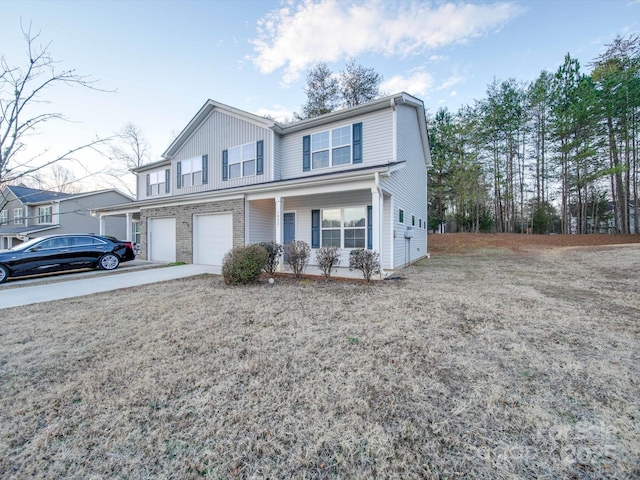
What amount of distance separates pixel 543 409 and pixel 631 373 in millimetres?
1391

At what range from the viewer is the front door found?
10.9m

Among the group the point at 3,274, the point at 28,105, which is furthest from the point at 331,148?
the point at 3,274

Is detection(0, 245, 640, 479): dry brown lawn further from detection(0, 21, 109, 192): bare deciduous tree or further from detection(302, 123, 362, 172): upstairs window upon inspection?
detection(302, 123, 362, 172): upstairs window

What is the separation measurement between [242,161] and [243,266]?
6.64 m

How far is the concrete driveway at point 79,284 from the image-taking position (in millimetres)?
5988

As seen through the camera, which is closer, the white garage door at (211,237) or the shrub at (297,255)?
the shrub at (297,255)

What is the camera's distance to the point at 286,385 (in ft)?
8.07

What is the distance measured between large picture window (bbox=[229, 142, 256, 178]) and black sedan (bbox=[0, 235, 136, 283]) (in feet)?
17.5

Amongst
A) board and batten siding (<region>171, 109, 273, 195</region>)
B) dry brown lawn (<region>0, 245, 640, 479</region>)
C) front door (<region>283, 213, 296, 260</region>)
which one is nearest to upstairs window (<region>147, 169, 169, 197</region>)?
board and batten siding (<region>171, 109, 273, 195</region>)

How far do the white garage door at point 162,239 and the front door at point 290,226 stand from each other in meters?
5.32

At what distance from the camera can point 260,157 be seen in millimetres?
11297

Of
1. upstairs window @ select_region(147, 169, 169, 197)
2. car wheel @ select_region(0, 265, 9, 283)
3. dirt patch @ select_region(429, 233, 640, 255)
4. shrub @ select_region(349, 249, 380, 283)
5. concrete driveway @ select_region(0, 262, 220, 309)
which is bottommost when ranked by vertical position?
concrete driveway @ select_region(0, 262, 220, 309)

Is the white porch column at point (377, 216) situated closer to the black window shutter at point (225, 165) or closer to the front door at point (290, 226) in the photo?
the front door at point (290, 226)

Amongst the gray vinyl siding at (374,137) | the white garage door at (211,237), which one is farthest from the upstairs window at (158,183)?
the gray vinyl siding at (374,137)
